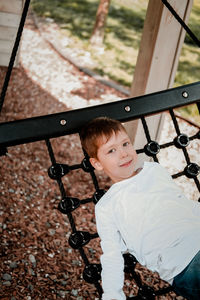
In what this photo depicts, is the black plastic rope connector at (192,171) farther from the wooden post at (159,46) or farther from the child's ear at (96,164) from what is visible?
the wooden post at (159,46)

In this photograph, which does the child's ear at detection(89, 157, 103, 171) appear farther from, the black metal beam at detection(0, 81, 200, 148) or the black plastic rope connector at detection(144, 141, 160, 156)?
the black plastic rope connector at detection(144, 141, 160, 156)

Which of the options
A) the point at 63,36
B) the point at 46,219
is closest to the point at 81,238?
the point at 46,219

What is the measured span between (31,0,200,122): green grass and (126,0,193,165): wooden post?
2.15 metres

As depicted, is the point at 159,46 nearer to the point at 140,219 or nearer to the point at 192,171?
the point at 192,171

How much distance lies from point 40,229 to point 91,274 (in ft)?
3.68

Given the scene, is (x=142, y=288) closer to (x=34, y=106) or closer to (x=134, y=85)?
(x=134, y=85)

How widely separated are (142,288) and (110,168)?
1.87 ft

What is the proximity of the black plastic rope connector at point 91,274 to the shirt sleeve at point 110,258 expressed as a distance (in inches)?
2.5

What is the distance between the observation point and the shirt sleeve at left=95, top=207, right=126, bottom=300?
5.18 feet

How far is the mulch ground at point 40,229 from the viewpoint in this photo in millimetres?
2314

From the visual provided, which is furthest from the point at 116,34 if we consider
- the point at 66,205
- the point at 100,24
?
the point at 66,205

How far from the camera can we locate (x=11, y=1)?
5.03 metres

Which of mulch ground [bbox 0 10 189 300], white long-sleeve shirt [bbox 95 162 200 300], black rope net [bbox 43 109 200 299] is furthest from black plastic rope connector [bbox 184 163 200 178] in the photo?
mulch ground [bbox 0 10 189 300]

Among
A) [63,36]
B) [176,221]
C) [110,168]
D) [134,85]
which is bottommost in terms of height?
[176,221]
